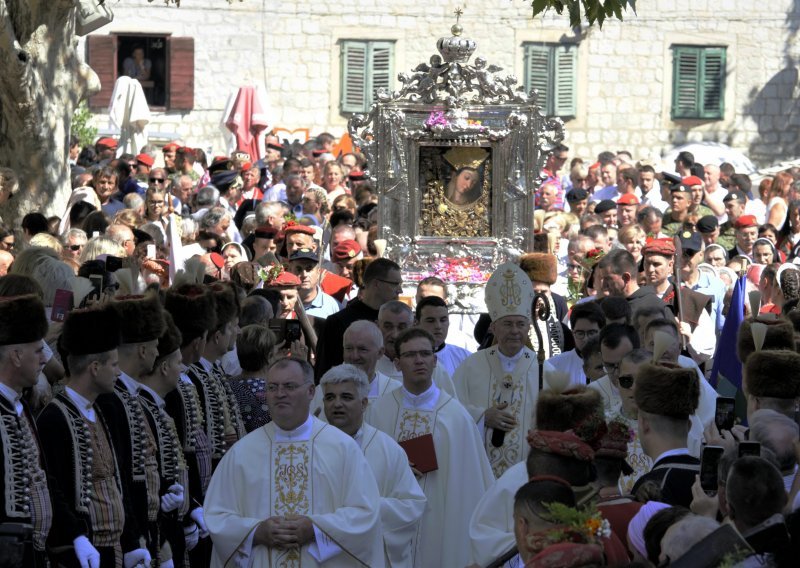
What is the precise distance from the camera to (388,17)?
2933 cm

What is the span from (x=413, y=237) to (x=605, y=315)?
4354 millimetres

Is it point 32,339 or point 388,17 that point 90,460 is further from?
point 388,17

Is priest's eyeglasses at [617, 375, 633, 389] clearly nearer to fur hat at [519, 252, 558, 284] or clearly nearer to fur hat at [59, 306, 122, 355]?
fur hat at [59, 306, 122, 355]

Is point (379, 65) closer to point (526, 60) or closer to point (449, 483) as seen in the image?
point (526, 60)

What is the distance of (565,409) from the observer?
666 centimetres

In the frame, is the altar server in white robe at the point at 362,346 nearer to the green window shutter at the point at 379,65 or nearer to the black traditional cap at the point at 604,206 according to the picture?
the black traditional cap at the point at 604,206

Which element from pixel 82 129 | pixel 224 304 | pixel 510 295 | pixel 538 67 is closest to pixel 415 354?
pixel 224 304

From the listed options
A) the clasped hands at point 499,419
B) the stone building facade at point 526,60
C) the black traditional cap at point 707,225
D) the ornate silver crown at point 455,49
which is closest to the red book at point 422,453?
the clasped hands at point 499,419

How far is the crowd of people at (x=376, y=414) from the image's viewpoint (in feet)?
19.3

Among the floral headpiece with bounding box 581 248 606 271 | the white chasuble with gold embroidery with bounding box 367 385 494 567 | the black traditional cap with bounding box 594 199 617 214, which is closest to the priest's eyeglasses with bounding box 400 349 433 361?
the white chasuble with gold embroidery with bounding box 367 385 494 567

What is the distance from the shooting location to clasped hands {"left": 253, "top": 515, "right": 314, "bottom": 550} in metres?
7.12

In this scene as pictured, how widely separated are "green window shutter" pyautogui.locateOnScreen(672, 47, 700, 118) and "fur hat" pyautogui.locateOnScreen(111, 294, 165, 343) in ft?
76.2

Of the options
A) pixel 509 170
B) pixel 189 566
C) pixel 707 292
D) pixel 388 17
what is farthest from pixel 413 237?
pixel 388 17

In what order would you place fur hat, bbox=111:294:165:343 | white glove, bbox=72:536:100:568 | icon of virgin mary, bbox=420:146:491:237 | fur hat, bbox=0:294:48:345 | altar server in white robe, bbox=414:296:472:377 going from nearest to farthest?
fur hat, bbox=0:294:48:345, white glove, bbox=72:536:100:568, fur hat, bbox=111:294:165:343, altar server in white robe, bbox=414:296:472:377, icon of virgin mary, bbox=420:146:491:237
